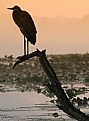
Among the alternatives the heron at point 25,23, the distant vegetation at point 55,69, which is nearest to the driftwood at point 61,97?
the heron at point 25,23

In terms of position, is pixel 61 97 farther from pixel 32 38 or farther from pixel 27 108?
pixel 27 108

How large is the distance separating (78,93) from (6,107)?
1.99m

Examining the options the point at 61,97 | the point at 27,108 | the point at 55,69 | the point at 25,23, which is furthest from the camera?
the point at 55,69

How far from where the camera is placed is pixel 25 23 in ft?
15.3

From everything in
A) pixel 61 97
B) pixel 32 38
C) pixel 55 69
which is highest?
pixel 55 69

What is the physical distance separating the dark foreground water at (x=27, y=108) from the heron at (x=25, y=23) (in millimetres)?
4069

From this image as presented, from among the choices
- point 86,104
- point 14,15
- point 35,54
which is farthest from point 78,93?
point 35,54

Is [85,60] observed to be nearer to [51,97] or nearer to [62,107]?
[51,97]

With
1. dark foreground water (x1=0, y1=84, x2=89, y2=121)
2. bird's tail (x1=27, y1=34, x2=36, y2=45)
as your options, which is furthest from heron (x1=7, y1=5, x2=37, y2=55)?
dark foreground water (x1=0, y1=84, x2=89, y2=121)

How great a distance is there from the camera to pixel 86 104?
10.5 metres

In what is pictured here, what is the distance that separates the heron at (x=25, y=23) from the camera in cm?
467

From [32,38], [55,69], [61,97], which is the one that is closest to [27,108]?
[32,38]

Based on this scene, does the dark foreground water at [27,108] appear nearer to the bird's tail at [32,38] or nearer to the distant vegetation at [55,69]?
the distant vegetation at [55,69]

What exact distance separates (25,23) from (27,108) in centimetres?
575
